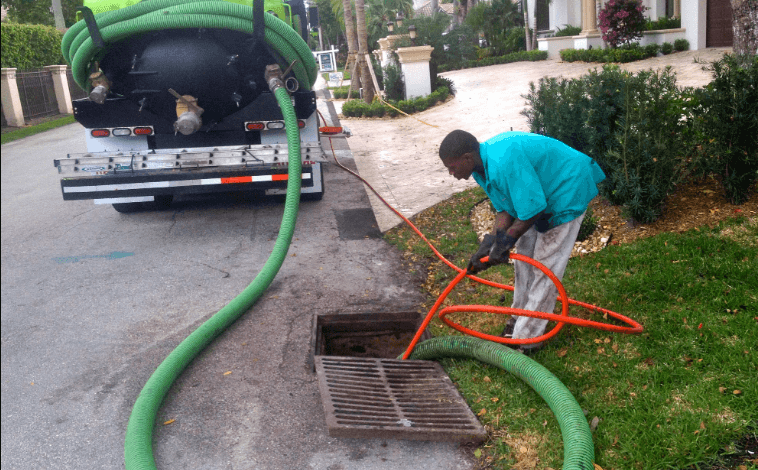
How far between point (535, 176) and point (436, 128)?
10176 mm

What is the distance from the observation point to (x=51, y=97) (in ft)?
76.5

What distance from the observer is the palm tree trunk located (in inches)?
674

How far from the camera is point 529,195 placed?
3.31 m

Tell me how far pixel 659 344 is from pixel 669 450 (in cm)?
98

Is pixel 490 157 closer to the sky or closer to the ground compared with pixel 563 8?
closer to the ground

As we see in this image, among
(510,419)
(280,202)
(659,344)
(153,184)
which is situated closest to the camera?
(510,419)

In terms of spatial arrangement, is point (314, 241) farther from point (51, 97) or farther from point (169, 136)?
point (51, 97)

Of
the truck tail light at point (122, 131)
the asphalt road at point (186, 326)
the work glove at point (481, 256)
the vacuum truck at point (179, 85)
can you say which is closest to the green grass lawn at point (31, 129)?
the asphalt road at point (186, 326)

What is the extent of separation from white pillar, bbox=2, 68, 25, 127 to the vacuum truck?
1519cm

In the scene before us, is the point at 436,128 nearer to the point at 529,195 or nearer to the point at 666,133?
the point at 666,133

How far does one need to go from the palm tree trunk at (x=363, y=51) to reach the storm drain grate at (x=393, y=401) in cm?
1435

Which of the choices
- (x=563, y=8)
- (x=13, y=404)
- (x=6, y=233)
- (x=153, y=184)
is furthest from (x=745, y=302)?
(x=563, y=8)

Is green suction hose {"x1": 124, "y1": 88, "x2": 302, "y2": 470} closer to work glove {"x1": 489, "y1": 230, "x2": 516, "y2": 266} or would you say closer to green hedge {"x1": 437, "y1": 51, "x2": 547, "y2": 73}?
work glove {"x1": 489, "y1": 230, "x2": 516, "y2": 266}

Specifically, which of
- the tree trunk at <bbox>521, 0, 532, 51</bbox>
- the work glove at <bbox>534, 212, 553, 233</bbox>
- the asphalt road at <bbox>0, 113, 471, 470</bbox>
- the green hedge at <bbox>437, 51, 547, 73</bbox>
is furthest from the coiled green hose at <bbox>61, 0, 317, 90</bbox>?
the tree trunk at <bbox>521, 0, 532, 51</bbox>
